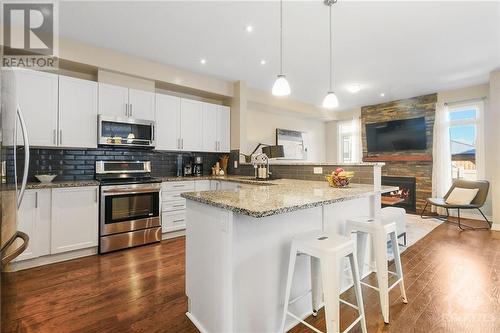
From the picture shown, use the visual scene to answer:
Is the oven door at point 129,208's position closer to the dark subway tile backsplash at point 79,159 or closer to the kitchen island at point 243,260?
the dark subway tile backsplash at point 79,159

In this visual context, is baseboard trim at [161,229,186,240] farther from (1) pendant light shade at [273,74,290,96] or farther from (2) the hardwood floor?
(1) pendant light shade at [273,74,290,96]

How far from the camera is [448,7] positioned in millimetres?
2443

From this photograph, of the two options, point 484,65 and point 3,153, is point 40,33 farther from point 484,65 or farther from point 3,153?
point 484,65

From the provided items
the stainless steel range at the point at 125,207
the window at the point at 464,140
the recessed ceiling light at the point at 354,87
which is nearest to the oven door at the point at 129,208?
the stainless steel range at the point at 125,207

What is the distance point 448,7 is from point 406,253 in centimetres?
283

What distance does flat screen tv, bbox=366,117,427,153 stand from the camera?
5.56 metres

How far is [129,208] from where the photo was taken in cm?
325

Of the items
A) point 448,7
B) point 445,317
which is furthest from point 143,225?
point 448,7

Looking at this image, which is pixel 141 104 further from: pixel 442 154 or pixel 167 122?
pixel 442 154

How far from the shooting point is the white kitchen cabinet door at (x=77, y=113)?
3.00 m

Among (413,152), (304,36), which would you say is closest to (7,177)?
(304,36)

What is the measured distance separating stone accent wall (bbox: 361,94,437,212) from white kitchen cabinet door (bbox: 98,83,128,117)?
19.2ft

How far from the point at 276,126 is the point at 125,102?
3.69 metres

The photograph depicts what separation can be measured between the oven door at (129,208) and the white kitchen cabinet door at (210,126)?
1.31 metres
